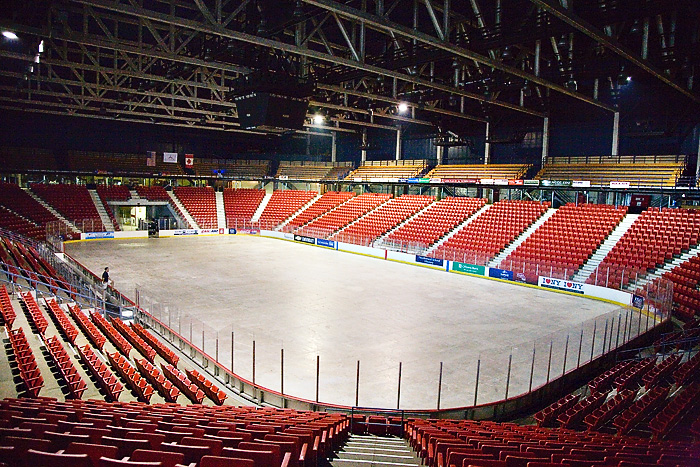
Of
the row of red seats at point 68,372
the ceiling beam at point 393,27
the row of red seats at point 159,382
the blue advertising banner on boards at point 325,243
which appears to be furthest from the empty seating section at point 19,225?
the ceiling beam at point 393,27

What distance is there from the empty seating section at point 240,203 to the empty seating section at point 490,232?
23.8 metres

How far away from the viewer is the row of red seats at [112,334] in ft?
37.4

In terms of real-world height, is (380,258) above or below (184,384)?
above

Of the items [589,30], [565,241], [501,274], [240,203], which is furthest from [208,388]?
[240,203]

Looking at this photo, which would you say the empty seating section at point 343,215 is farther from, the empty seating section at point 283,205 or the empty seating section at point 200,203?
the empty seating section at point 200,203

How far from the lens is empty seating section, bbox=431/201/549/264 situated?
25.0m

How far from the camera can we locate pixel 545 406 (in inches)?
394

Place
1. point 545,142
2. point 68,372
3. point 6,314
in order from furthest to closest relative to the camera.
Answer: point 545,142 → point 6,314 → point 68,372

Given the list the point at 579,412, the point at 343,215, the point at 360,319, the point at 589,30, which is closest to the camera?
the point at 579,412

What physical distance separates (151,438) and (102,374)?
588cm

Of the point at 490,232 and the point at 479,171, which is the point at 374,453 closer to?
the point at 490,232

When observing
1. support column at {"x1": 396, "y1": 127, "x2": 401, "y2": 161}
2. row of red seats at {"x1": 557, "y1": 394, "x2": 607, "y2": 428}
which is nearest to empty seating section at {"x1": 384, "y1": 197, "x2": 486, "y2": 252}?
support column at {"x1": 396, "y1": 127, "x2": 401, "y2": 161}

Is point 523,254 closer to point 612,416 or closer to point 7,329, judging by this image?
point 612,416

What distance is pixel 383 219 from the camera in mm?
35156
